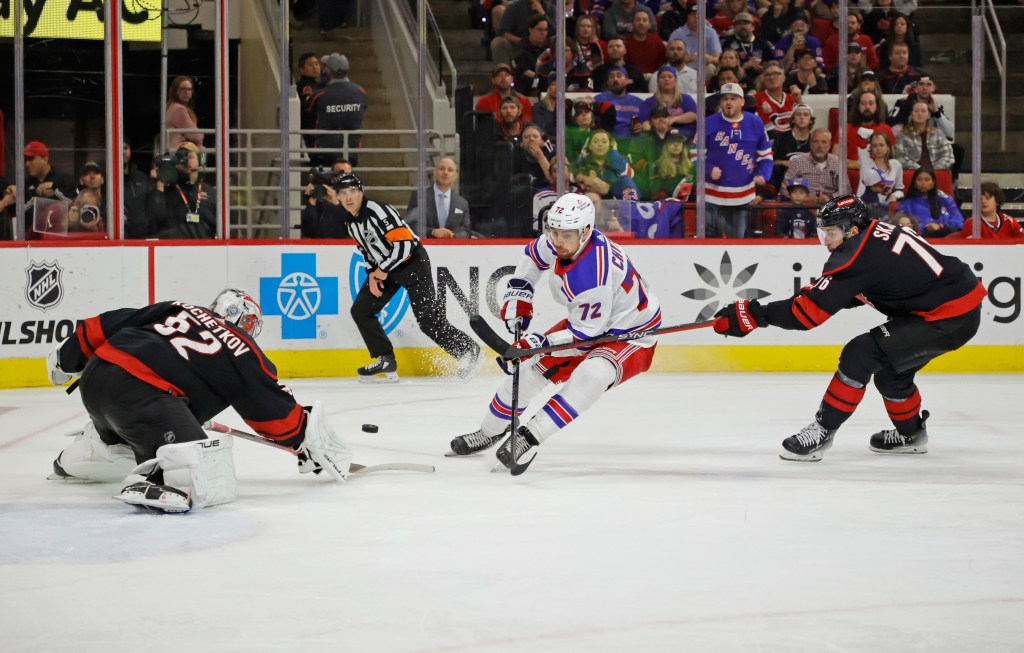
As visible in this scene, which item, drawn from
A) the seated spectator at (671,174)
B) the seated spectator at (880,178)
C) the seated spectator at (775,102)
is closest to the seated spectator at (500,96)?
the seated spectator at (671,174)

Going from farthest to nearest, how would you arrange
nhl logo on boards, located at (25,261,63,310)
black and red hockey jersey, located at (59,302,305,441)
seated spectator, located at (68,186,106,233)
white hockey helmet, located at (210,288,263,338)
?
seated spectator, located at (68,186,106,233) → nhl logo on boards, located at (25,261,63,310) → white hockey helmet, located at (210,288,263,338) → black and red hockey jersey, located at (59,302,305,441)

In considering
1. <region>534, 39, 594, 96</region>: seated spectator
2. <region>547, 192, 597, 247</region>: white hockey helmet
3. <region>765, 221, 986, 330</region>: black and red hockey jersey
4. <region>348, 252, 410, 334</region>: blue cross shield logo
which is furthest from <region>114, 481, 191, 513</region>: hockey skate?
<region>534, 39, 594, 96</region>: seated spectator

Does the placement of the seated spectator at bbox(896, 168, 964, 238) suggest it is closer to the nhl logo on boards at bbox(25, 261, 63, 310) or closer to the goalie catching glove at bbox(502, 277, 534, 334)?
the goalie catching glove at bbox(502, 277, 534, 334)

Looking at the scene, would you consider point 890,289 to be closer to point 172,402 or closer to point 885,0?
point 172,402

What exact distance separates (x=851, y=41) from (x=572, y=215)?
413 centimetres

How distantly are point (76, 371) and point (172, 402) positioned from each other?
39cm

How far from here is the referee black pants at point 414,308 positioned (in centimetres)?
A: 783

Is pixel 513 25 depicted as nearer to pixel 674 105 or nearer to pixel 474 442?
pixel 674 105

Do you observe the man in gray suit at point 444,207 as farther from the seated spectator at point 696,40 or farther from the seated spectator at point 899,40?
the seated spectator at point 899,40

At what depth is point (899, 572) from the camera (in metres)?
3.27

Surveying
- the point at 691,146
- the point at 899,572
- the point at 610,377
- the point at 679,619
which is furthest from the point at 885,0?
the point at 679,619

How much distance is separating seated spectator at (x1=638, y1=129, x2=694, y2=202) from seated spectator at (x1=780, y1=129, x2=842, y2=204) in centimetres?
61

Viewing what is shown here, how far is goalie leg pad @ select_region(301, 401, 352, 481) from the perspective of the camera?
14.3 ft

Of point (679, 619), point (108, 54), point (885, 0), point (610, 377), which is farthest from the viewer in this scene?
point (885, 0)
